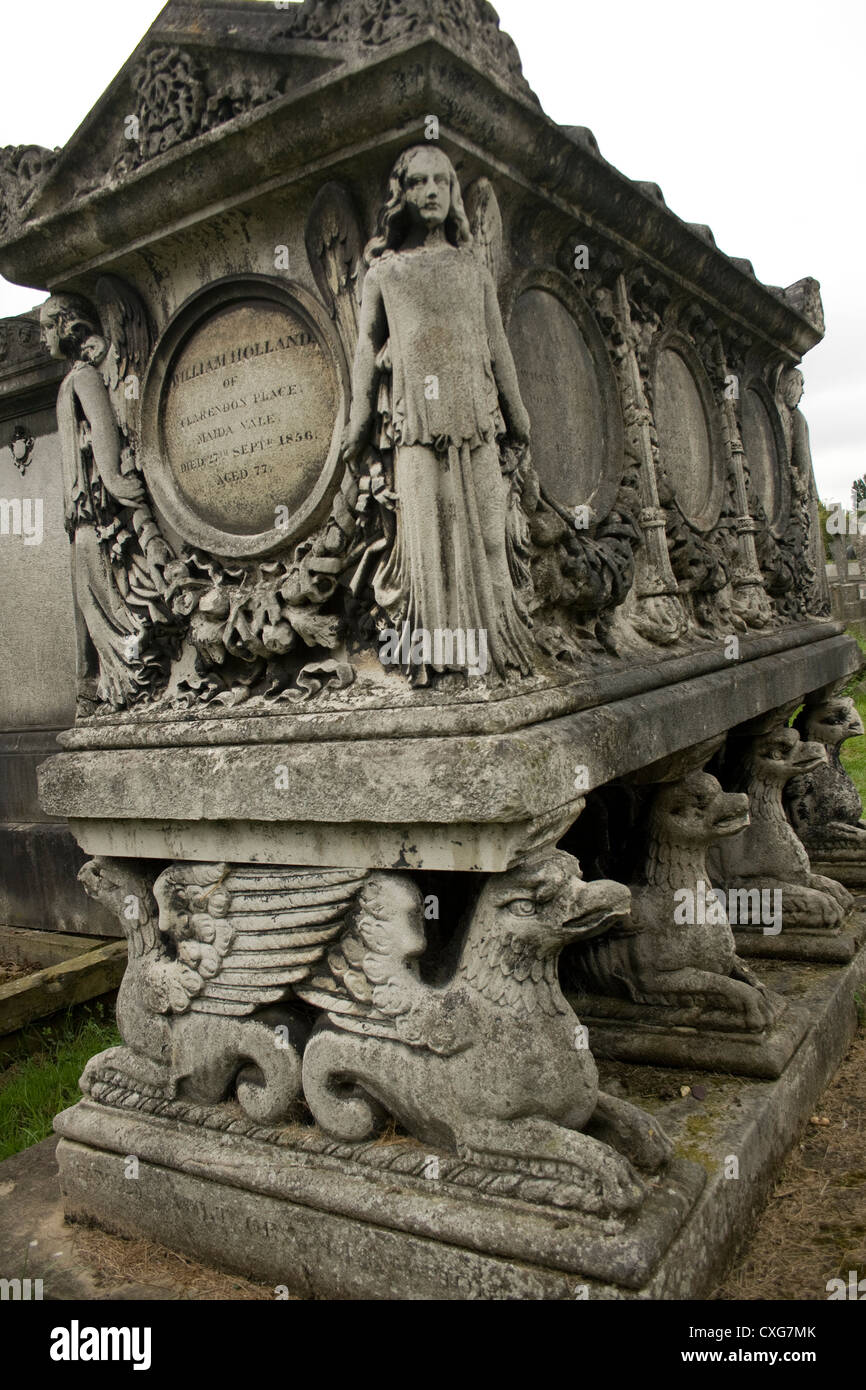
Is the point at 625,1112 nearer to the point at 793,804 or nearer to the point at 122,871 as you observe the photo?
the point at 122,871

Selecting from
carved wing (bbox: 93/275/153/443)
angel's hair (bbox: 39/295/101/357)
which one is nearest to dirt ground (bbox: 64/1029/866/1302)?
carved wing (bbox: 93/275/153/443)

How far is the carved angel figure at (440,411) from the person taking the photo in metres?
2.57

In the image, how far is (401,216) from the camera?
263 centimetres

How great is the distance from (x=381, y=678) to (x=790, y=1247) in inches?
72.6

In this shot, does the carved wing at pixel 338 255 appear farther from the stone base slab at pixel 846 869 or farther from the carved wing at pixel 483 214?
the stone base slab at pixel 846 869

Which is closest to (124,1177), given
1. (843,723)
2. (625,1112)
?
(625,1112)

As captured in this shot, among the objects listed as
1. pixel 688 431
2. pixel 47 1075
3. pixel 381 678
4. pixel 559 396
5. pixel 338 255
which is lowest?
pixel 47 1075

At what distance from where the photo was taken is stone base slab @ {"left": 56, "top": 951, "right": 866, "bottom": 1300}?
2338 mm

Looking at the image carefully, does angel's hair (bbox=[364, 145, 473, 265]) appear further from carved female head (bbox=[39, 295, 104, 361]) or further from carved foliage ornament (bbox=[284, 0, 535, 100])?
carved female head (bbox=[39, 295, 104, 361])

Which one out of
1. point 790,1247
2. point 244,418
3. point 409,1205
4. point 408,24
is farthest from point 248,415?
point 790,1247

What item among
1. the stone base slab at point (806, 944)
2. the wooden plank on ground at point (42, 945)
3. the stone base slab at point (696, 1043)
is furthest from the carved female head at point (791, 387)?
the wooden plank on ground at point (42, 945)

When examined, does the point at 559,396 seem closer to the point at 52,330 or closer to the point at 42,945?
the point at 52,330

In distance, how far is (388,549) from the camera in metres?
2.75

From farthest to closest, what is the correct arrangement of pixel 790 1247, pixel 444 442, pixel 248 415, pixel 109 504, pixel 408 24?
1. pixel 109 504
2. pixel 248 415
3. pixel 790 1247
4. pixel 444 442
5. pixel 408 24
